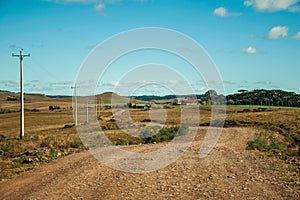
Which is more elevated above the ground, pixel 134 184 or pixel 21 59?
pixel 21 59

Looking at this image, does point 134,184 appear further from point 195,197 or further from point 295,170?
point 295,170

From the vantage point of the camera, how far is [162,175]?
12266 millimetres

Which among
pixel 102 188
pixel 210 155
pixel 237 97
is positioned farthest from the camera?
pixel 237 97

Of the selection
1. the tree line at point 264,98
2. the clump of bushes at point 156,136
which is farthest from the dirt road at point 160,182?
the tree line at point 264,98

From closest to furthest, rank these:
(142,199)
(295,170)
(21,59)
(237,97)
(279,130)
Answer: (142,199)
(295,170)
(21,59)
(279,130)
(237,97)

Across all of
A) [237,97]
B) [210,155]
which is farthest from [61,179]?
[237,97]

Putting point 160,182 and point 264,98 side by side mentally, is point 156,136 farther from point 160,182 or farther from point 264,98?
point 264,98

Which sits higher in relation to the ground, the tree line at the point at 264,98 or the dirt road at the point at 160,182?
the tree line at the point at 264,98

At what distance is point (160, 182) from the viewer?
11.3m

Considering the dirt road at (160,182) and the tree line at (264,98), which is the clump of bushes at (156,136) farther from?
the tree line at (264,98)

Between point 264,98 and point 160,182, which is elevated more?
point 264,98

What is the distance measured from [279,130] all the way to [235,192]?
32.2 meters

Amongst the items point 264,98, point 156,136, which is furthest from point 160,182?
point 264,98

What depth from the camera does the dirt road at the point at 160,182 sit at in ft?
32.6
